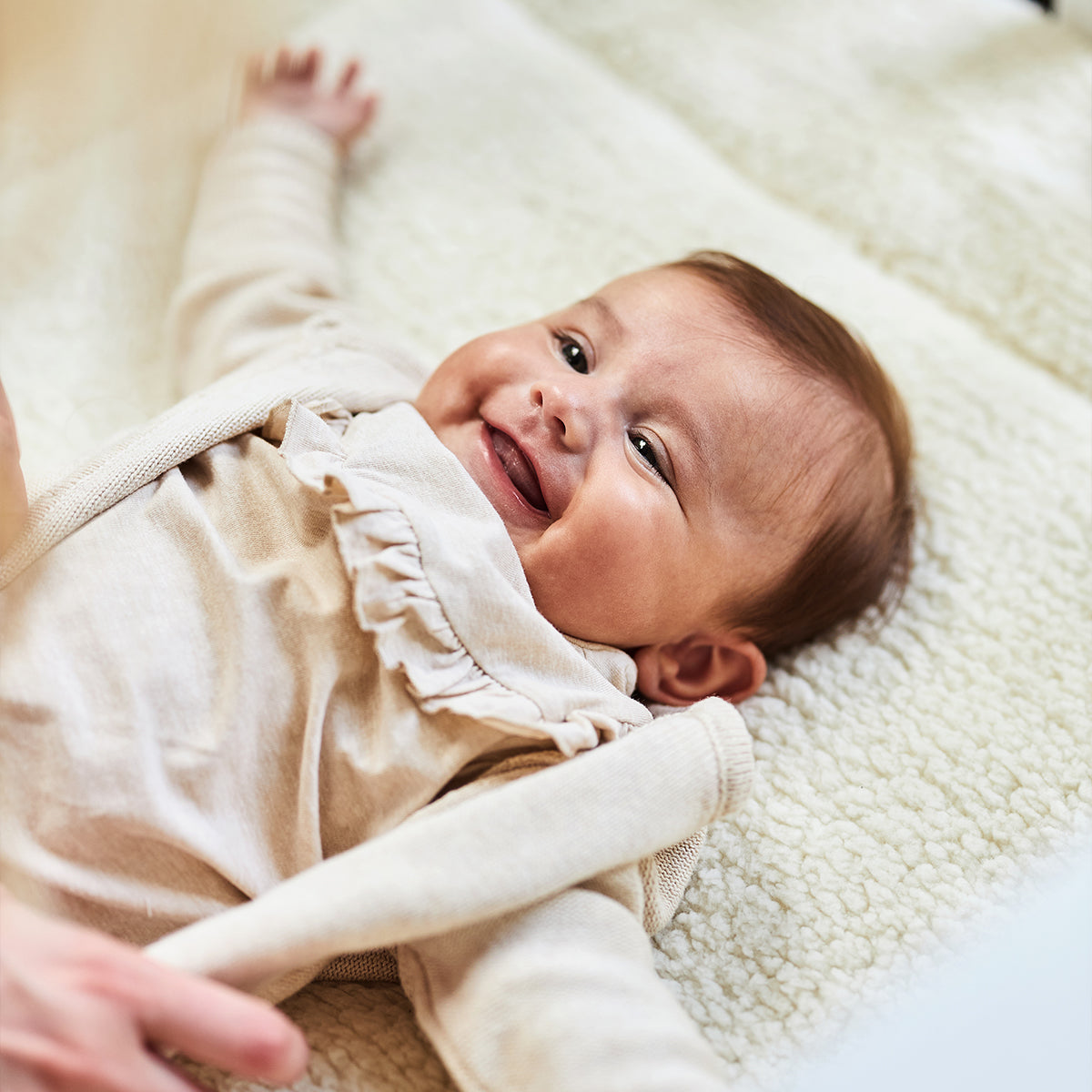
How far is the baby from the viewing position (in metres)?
0.74

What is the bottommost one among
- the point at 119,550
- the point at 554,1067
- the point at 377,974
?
the point at 377,974

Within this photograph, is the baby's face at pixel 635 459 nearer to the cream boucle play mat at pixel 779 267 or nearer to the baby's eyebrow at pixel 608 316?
the baby's eyebrow at pixel 608 316

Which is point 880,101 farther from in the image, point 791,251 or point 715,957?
point 715,957

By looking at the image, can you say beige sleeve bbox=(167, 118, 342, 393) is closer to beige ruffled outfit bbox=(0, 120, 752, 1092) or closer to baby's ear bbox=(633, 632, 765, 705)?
beige ruffled outfit bbox=(0, 120, 752, 1092)

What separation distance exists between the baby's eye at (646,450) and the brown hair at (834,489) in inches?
5.1

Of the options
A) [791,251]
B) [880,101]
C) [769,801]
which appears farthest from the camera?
[880,101]

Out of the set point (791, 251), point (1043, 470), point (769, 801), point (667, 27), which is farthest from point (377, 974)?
point (667, 27)

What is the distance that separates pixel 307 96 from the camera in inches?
53.7

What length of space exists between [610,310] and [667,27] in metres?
0.73

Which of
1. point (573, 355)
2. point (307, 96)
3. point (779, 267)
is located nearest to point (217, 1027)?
point (573, 355)

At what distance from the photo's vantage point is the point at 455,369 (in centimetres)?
93

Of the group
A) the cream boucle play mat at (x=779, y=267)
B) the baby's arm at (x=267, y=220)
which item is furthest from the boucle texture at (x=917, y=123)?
the baby's arm at (x=267, y=220)

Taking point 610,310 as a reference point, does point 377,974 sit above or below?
below

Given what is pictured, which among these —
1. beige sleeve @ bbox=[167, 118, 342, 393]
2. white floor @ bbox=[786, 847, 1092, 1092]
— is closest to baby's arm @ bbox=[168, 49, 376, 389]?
beige sleeve @ bbox=[167, 118, 342, 393]
